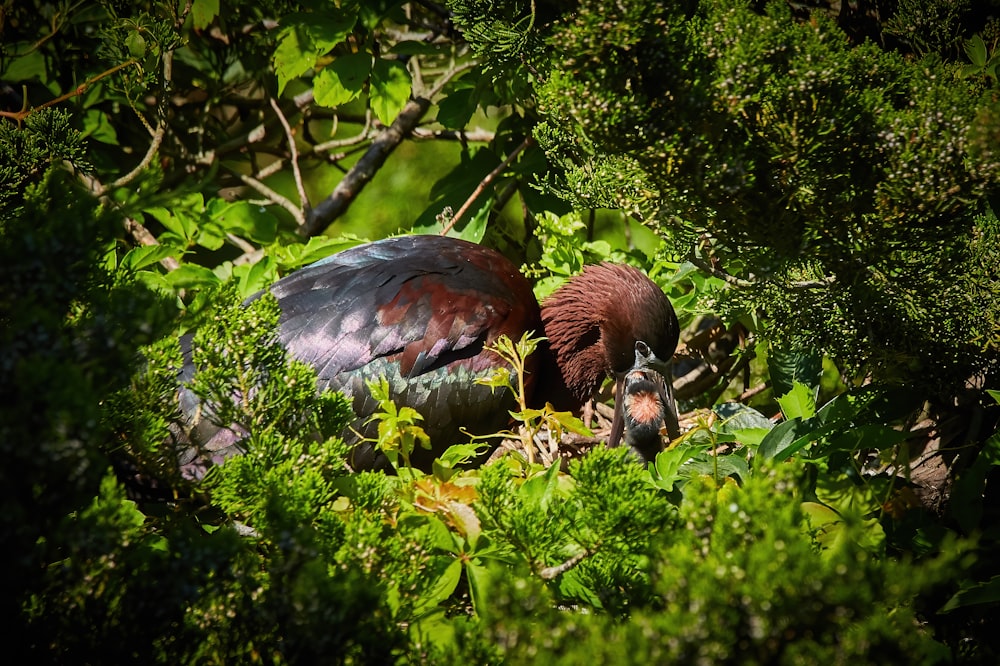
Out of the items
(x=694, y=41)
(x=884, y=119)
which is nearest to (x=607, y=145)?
(x=694, y=41)

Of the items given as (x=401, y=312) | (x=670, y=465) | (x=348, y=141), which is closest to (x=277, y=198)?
(x=348, y=141)

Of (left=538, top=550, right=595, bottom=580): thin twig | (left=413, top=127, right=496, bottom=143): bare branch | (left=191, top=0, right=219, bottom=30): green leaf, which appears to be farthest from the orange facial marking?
(left=191, top=0, right=219, bottom=30): green leaf

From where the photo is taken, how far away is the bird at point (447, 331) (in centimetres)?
254

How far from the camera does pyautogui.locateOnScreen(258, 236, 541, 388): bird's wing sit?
2557 mm

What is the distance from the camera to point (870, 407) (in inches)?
68.2

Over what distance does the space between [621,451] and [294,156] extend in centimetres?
283

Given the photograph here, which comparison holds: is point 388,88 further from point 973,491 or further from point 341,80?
point 973,491

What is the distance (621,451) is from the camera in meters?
1.26

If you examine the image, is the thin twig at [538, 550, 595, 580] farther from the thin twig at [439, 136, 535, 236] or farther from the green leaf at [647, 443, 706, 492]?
the thin twig at [439, 136, 535, 236]

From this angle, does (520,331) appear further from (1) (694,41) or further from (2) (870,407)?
(1) (694,41)

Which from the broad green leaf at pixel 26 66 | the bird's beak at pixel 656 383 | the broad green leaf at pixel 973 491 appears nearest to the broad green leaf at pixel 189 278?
the broad green leaf at pixel 26 66

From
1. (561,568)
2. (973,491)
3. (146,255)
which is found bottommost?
(146,255)

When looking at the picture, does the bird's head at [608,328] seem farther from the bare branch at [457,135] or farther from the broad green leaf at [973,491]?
the broad green leaf at [973,491]

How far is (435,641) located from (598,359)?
6.03 ft
